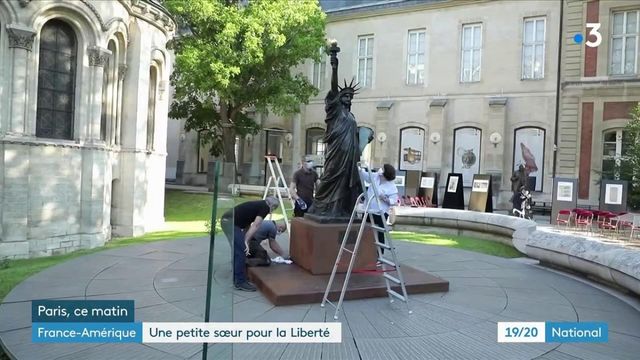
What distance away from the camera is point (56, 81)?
13.8 m

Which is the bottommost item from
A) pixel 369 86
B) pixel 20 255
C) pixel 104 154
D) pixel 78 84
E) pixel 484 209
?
pixel 20 255

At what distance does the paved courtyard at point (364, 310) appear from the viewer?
15.9ft

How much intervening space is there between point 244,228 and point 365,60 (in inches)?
1027

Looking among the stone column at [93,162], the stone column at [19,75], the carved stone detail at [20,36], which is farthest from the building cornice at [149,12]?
the stone column at [19,75]

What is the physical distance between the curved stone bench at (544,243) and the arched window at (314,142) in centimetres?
1905

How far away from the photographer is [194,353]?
15.8ft

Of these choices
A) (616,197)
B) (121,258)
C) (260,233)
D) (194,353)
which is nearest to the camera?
(194,353)

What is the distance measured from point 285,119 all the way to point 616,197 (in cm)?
2159

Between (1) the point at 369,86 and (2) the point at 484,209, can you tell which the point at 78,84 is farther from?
(1) the point at 369,86

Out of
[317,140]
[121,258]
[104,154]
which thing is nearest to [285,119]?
[317,140]

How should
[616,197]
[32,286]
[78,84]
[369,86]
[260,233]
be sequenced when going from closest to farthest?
[32,286], [260,233], [78,84], [616,197], [369,86]
